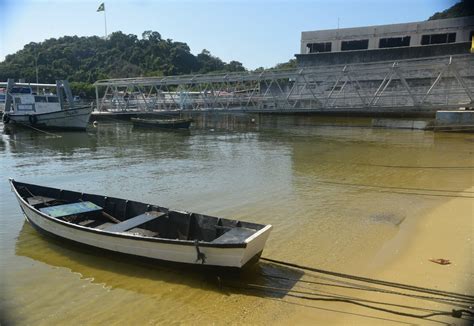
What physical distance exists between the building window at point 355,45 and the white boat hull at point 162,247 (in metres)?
51.6

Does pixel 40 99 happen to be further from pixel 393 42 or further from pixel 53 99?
pixel 393 42

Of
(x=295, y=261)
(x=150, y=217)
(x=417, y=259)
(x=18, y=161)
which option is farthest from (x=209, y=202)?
(x=18, y=161)

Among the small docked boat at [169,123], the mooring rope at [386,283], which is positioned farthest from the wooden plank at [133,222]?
the small docked boat at [169,123]

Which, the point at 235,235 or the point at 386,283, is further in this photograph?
the point at 235,235

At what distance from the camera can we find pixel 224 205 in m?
13.6

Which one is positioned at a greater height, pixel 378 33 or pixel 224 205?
pixel 378 33

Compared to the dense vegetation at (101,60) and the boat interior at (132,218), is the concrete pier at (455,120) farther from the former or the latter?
the dense vegetation at (101,60)

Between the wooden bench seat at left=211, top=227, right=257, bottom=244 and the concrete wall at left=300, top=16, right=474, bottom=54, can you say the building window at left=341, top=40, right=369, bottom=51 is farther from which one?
the wooden bench seat at left=211, top=227, right=257, bottom=244

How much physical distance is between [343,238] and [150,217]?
4831 mm

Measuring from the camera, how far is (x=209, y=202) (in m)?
14.1

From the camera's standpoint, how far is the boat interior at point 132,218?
8438 mm

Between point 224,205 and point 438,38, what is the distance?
155 feet

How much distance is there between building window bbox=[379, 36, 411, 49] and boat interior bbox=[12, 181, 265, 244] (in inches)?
1975

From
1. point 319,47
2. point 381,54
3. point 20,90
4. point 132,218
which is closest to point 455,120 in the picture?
point 381,54
